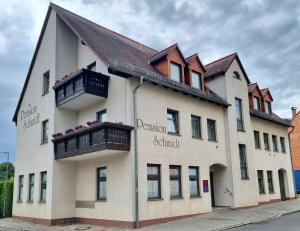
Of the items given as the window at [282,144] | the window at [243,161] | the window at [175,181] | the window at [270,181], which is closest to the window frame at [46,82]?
the window at [175,181]

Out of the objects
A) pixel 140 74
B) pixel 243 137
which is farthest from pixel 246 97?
pixel 140 74

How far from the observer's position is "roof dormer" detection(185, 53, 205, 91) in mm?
20344

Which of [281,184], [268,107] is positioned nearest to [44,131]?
[268,107]

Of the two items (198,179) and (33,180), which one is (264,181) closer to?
(198,179)

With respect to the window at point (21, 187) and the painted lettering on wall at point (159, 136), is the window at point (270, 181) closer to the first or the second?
the painted lettering on wall at point (159, 136)

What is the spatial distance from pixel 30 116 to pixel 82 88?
7123 millimetres

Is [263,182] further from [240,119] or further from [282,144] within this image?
[282,144]

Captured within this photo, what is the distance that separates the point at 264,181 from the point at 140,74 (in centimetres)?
1370

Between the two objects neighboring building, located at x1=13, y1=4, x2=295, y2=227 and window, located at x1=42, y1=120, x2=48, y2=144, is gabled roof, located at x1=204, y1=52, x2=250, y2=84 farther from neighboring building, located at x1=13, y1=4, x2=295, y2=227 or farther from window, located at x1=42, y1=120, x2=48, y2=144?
window, located at x1=42, y1=120, x2=48, y2=144

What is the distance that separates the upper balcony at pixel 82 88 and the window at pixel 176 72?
14.0ft

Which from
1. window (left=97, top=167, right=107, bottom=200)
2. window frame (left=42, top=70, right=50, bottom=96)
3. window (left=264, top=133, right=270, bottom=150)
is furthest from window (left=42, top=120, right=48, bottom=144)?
window (left=264, top=133, right=270, bottom=150)

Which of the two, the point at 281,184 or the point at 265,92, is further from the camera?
the point at 265,92

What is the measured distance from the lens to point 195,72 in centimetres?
2102

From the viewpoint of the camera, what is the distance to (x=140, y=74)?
53.5 feet
